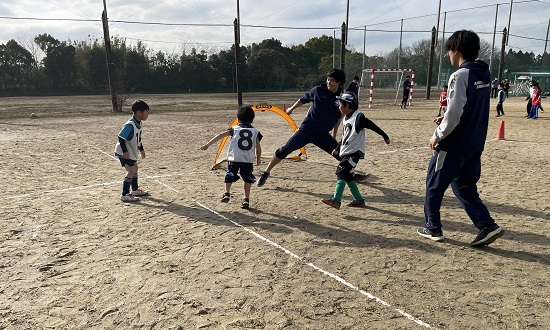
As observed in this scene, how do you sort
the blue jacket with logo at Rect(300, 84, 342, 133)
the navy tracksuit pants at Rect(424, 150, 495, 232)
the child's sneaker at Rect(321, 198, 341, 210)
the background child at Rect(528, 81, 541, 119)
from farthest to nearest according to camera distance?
the background child at Rect(528, 81, 541, 119)
the blue jacket with logo at Rect(300, 84, 342, 133)
the child's sneaker at Rect(321, 198, 341, 210)
the navy tracksuit pants at Rect(424, 150, 495, 232)

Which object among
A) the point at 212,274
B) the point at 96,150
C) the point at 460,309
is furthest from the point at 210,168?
the point at 460,309

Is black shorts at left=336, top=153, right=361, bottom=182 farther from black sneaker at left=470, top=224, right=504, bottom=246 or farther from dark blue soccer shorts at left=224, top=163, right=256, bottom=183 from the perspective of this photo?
black sneaker at left=470, top=224, right=504, bottom=246

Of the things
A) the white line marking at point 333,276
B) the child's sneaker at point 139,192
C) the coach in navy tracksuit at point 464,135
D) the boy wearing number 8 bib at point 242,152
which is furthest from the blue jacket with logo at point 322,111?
the child's sneaker at point 139,192

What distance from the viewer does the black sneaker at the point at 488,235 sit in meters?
3.89

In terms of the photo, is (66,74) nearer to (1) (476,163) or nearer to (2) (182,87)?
(2) (182,87)

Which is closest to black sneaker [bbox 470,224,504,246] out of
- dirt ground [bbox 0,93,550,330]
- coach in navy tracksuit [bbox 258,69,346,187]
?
dirt ground [bbox 0,93,550,330]

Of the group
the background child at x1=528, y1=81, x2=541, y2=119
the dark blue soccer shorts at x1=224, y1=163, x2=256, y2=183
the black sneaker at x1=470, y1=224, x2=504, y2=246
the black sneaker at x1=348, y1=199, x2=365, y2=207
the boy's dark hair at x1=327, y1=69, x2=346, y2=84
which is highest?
the boy's dark hair at x1=327, y1=69, x2=346, y2=84

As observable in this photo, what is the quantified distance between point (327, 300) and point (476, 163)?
2112mm

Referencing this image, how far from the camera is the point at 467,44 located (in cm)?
364

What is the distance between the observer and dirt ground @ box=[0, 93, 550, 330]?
2.93 meters

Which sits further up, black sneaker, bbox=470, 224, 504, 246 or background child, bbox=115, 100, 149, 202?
background child, bbox=115, 100, 149, 202

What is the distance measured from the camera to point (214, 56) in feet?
193

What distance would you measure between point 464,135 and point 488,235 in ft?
3.61

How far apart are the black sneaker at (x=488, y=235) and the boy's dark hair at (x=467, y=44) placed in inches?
68.0
